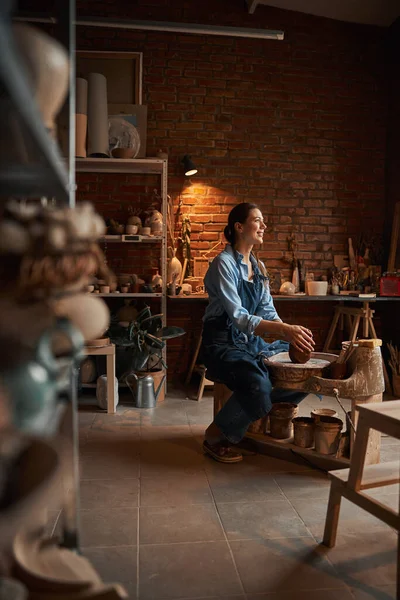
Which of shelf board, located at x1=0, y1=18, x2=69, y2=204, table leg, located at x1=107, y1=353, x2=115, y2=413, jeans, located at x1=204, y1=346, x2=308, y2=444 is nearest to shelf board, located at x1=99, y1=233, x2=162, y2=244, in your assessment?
table leg, located at x1=107, y1=353, x2=115, y2=413

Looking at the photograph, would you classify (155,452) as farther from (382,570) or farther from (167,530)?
(382,570)

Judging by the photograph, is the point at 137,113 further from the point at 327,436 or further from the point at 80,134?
the point at 327,436

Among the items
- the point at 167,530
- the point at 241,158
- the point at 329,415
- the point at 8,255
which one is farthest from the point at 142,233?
the point at 8,255

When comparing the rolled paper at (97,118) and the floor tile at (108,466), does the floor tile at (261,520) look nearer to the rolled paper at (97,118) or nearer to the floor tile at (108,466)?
the floor tile at (108,466)

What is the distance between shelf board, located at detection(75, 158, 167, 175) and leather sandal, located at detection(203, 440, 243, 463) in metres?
2.64

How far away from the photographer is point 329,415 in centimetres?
315

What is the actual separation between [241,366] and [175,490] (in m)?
0.75

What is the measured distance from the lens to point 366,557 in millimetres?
2094

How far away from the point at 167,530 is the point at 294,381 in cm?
108

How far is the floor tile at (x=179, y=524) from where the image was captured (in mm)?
2250

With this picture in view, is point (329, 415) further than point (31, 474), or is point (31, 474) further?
point (329, 415)

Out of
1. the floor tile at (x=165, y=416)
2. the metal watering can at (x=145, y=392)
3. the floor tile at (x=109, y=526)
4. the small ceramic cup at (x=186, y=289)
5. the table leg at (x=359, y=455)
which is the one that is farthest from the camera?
the small ceramic cup at (x=186, y=289)

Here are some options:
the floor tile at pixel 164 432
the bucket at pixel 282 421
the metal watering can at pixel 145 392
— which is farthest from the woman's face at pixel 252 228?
the metal watering can at pixel 145 392

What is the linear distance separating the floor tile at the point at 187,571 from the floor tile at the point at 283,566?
56 millimetres
